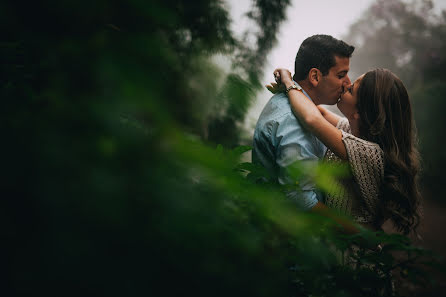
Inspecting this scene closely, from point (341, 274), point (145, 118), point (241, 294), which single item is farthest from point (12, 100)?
point (341, 274)

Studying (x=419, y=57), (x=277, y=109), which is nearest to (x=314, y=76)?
(x=277, y=109)

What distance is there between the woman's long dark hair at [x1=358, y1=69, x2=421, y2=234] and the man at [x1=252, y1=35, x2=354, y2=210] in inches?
11.1

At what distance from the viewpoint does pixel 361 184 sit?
6.63 feet

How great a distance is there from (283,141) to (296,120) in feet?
0.73

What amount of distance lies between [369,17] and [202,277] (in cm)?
2479

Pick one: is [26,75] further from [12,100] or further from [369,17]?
[369,17]

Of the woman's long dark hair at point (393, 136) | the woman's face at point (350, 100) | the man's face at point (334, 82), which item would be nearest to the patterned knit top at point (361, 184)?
the woman's long dark hair at point (393, 136)

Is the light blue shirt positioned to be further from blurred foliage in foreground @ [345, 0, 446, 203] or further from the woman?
blurred foliage in foreground @ [345, 0, 446, 203]

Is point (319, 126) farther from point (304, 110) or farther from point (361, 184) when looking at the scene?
point (361, 184)

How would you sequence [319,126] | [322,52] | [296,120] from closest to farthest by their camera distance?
[319,126] → [296,120] → [322,52]

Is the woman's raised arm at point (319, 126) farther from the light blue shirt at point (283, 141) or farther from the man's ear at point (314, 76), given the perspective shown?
the man's ear at point (314, 76)

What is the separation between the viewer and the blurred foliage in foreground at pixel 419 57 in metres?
11.1

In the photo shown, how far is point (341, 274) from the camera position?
3.08 feet

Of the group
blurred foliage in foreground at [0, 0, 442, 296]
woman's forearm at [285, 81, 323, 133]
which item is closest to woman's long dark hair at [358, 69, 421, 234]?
woman's forearm at [285, 81, 323, 133]
